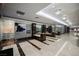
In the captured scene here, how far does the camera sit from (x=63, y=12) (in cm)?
236

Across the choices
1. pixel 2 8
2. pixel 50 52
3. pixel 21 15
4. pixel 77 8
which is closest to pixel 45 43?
pixel 50 52

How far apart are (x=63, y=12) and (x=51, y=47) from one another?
1.09 meters

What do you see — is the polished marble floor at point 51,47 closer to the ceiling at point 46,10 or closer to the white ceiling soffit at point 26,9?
the ceiling at point 46,10

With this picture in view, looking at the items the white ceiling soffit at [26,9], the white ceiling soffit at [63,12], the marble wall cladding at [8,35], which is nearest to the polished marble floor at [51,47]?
the marble wall cladding at [8,35]

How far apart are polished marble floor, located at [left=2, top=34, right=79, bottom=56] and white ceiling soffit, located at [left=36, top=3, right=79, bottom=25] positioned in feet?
1.47

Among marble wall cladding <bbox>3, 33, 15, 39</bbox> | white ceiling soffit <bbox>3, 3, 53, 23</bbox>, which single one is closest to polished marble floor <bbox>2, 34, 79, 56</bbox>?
marble wall cladding <bbox>3, 33, 15, 39</bbox>

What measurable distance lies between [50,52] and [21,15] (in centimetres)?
140

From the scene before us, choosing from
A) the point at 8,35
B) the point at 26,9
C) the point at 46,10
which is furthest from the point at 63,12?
the point at 8,35

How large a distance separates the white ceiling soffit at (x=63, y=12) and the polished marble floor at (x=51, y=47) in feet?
1.47

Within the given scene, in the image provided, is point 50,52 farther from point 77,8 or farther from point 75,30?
point 77,8

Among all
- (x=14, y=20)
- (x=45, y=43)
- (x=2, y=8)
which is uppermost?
(x=2, y=8)

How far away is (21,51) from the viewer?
2.47 metres

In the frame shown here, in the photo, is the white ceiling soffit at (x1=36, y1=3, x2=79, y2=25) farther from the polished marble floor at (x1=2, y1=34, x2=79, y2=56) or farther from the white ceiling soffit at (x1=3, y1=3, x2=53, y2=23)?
the polished marble floor at (x1=2, y1=34, x2=79, y2=56)

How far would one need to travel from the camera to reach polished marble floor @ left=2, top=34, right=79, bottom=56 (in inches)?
92.0
